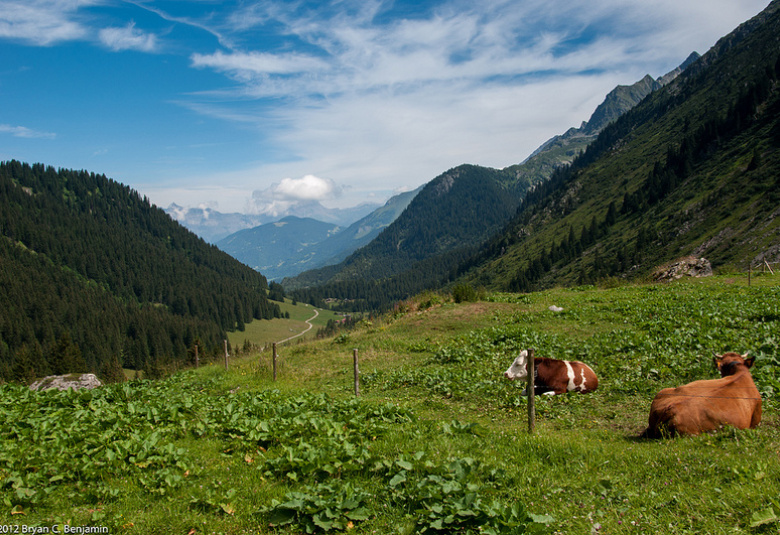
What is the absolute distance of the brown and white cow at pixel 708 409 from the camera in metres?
8.48

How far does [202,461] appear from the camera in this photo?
873cm

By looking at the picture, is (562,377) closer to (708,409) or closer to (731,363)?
(731,363)

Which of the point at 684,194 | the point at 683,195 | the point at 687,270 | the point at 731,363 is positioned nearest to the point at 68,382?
the point at 731,363

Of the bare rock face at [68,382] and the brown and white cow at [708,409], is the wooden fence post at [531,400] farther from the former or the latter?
the bare rock face at [68,382]

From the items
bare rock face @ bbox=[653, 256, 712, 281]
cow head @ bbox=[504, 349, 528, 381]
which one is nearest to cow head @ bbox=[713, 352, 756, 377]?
cow head @ bbox=[504, 349, 528, 381]

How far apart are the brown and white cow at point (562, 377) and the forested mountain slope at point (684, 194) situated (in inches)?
2098

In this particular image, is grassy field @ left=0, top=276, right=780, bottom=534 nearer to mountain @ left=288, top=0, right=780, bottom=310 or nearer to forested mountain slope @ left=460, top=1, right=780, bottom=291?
mountain @ left=288, top=0, right=780, bottom=310

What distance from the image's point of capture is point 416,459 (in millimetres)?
7441

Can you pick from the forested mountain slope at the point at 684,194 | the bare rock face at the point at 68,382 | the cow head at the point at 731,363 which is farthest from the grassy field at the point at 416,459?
the forested mountain slope at the point at 684,194

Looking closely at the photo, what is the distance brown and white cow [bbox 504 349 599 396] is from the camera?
13.8 m

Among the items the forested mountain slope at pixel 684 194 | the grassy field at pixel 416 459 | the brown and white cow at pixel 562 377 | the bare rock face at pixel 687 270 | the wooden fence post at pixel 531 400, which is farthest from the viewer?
the forested mountain slope at pixel 684 194

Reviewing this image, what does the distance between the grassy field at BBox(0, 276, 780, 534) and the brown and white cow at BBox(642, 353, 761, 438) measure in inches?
18.0

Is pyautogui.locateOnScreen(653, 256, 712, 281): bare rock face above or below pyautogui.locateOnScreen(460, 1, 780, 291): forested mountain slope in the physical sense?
below

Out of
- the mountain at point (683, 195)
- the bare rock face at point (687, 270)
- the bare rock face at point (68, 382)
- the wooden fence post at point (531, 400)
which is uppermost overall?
the mountain at point (683, 195)
